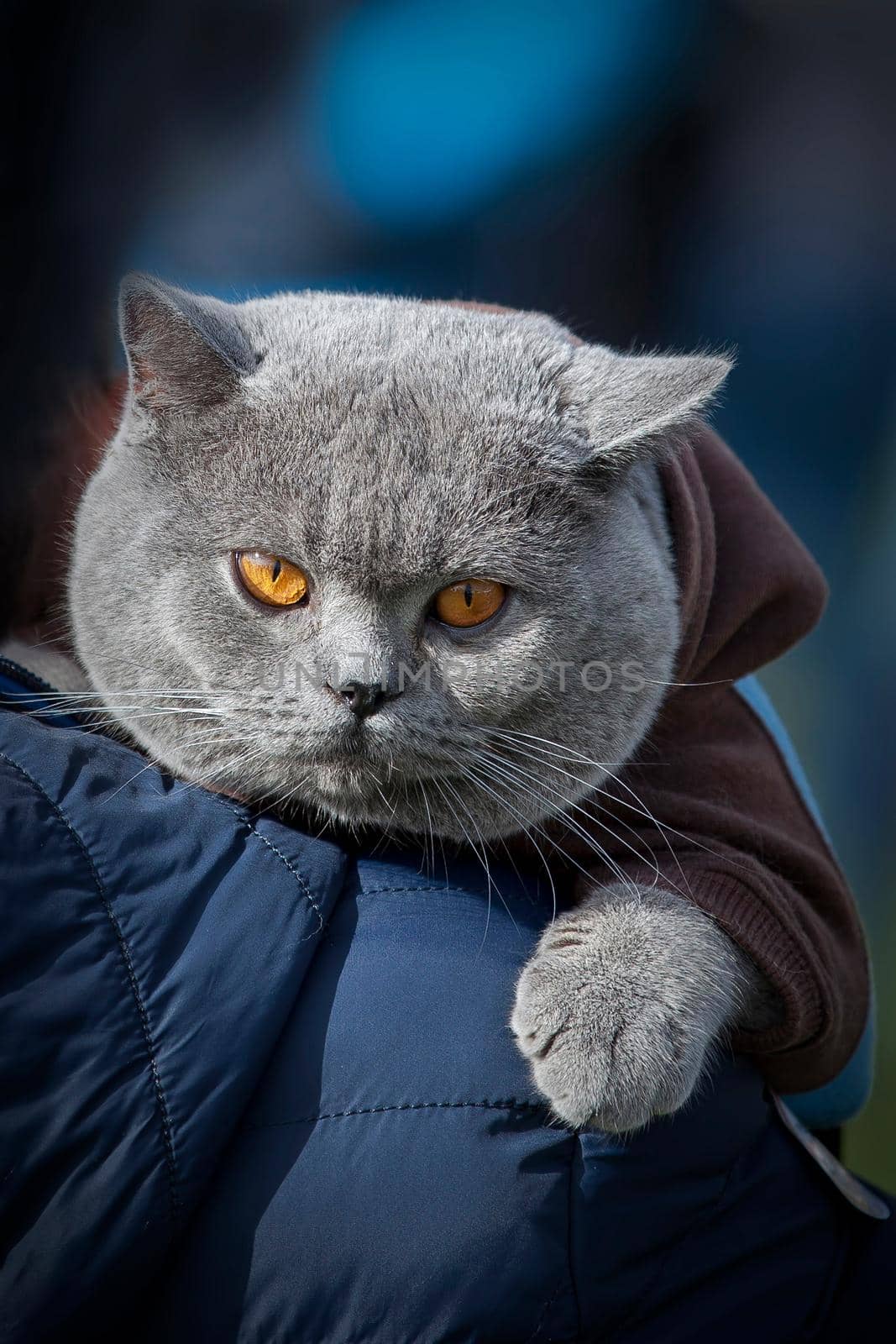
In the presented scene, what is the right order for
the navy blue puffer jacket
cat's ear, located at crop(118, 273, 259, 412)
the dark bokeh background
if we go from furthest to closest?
the dark bokeh background → cat's ear, located at crop(118, 273, 259, 412) → the navy blue puffer jacket

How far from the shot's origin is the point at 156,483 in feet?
3.13

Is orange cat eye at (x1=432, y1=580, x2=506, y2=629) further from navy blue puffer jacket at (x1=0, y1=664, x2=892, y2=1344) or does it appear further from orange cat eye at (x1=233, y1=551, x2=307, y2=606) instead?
navy blue puffer jacket at (x1=0, y1=664, x2=892, y2=1344)

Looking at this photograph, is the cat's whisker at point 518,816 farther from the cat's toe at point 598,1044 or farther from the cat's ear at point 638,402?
the cat's ear at point 638,402

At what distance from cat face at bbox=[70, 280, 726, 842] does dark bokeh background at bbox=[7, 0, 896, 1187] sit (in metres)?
1.36

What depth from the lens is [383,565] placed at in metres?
0.86

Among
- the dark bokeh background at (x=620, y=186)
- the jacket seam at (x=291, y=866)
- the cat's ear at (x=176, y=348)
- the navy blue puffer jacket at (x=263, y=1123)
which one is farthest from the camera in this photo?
the dark bokeh background at (x=620, y=186)

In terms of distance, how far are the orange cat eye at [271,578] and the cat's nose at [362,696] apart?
107 millimetres

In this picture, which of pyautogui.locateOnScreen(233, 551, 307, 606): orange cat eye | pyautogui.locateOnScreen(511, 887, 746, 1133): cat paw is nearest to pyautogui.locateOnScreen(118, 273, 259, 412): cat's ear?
pyautogui.locateOnScreen(233, 551, 307, 606): orange cat eye

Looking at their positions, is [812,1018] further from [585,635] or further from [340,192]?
[340,192]

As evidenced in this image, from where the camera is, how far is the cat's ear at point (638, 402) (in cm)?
91

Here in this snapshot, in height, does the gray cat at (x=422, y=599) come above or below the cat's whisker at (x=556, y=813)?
above

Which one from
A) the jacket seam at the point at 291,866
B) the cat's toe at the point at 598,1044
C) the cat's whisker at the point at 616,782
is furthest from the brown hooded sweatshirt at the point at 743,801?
the jacket seam at the point at 291,866

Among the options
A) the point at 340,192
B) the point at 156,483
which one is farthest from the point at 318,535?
the point at 340,192

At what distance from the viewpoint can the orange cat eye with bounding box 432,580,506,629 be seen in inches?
35.4
